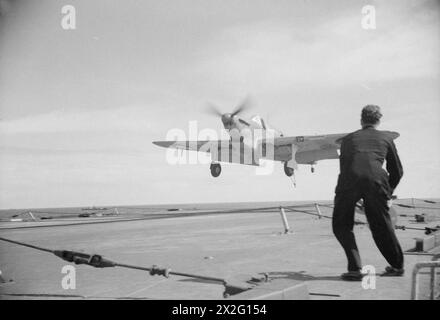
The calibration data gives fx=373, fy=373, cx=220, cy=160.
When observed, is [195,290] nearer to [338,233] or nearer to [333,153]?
[338,233]

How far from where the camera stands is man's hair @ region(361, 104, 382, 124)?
4.31 m

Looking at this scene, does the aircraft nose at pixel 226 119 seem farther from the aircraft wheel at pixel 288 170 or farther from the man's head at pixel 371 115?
the man's head at pixel 371 115

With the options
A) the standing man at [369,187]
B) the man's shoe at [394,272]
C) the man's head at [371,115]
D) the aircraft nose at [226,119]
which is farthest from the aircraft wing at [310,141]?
the man's shoe at [394,272]

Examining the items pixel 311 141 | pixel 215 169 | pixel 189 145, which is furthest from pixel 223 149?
pixel 311 141

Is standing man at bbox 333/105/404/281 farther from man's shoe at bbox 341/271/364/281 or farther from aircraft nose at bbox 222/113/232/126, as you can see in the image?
aircraft nose at bbox 222/113/232/126

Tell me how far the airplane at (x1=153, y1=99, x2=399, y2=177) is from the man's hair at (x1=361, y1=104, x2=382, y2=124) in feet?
89.9

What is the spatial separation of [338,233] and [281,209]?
533cm

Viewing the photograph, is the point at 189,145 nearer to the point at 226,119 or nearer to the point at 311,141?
the point at 226,119

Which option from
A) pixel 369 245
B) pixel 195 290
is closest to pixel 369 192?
pixel 195 290

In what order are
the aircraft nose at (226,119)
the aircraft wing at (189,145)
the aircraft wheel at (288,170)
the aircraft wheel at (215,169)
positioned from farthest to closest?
1. the aircraft wheel at (288,170)
2. the aircraft wing at (189,145)
3. the aircraft wheel at (215,169)
4. the aircraft nose at (226,119)

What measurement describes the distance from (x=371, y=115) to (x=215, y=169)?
99.7 feet

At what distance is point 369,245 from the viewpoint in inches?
267

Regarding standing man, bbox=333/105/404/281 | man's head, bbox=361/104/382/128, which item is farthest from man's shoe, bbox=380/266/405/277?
man's head, bbox=361/104/382/128

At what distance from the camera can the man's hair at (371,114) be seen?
170 inches
